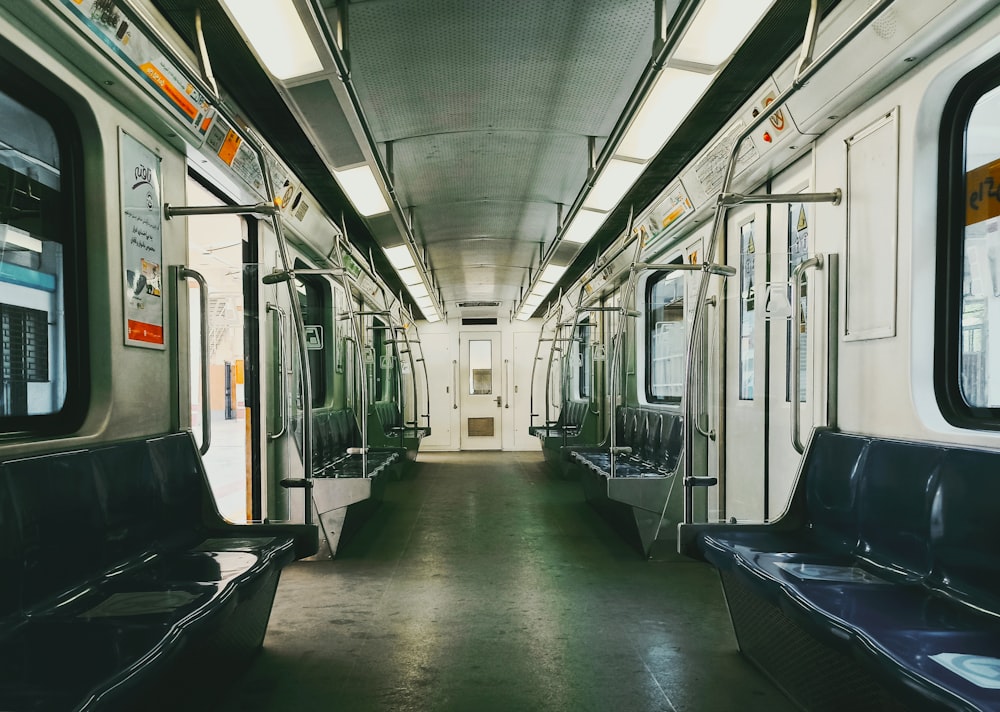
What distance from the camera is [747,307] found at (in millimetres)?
3980

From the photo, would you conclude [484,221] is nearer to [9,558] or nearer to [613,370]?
[613,370]

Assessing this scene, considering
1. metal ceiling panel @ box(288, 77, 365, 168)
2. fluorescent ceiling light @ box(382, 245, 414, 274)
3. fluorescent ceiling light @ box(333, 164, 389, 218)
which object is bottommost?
fluorescent ceiling light @ box(382, 245, 414, 274)

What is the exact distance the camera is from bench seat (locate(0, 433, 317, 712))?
1536mm

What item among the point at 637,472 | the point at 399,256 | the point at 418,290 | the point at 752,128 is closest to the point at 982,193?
the point at 752,128

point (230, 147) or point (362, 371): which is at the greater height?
point (230, 147)

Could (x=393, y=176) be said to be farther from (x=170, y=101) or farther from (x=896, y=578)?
(x=896, y=578)

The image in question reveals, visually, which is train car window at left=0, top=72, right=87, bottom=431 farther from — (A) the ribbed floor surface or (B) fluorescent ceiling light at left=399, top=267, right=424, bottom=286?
(B) fluorescent ceiling light at left=399, top=267, right=424, bottom=286

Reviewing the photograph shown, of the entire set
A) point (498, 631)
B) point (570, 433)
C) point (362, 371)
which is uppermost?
point (362, 371)

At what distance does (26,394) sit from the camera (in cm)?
232

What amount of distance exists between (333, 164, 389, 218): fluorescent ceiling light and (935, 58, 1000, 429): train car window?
2831 millimetres

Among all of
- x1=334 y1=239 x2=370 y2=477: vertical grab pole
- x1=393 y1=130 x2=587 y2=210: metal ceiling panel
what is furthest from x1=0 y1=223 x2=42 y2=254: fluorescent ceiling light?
x1=393 y1=130 x2=587 y2=210: metal ceiling panel

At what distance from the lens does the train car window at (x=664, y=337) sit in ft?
18.9

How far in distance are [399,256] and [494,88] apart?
3268mm

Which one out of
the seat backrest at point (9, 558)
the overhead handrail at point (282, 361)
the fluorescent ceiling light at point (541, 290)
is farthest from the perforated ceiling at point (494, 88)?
the fluorescent ceiling light at point (541, 290)
